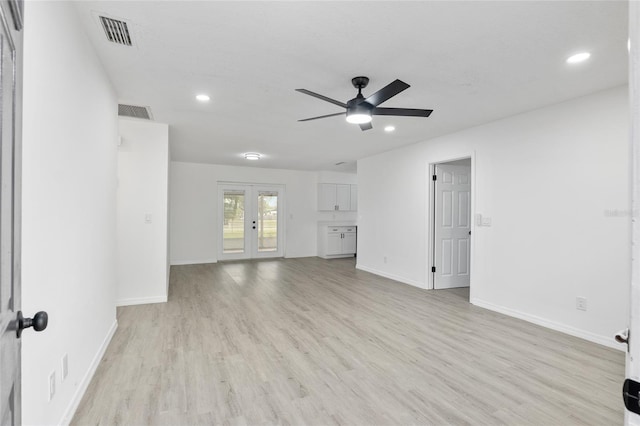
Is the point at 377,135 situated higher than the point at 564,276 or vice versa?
the point at 377,135

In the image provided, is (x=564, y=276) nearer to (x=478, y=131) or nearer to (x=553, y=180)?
(x=553, y=180)

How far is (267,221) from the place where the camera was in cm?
888

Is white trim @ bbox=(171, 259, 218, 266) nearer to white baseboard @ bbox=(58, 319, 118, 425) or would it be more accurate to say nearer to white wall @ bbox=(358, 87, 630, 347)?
white baseboard @ bbox=(58, 319, 118, 425)

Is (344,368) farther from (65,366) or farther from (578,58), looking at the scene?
(578,58)

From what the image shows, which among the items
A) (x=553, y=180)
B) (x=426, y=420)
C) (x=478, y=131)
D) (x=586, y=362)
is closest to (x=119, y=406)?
(x=426, y=420)

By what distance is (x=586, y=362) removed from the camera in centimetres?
279

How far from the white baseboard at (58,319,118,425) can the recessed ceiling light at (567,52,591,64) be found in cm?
429

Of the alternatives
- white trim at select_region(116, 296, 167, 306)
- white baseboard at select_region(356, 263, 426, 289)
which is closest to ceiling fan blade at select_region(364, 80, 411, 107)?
white baseboard at select_region(356, 263, 426, 289)

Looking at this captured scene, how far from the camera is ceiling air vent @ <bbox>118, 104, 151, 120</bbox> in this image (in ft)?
12.3

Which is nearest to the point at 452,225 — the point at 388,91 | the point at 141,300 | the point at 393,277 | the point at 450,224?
the point at 450,224

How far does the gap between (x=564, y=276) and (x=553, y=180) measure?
107 centimetres

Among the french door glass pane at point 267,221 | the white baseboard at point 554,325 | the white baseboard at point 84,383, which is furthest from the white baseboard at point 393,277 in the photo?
the white baseboard at point 84,383

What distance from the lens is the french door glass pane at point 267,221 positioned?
346 inches

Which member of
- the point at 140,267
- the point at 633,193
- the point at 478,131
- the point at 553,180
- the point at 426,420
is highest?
the point at 478,131
